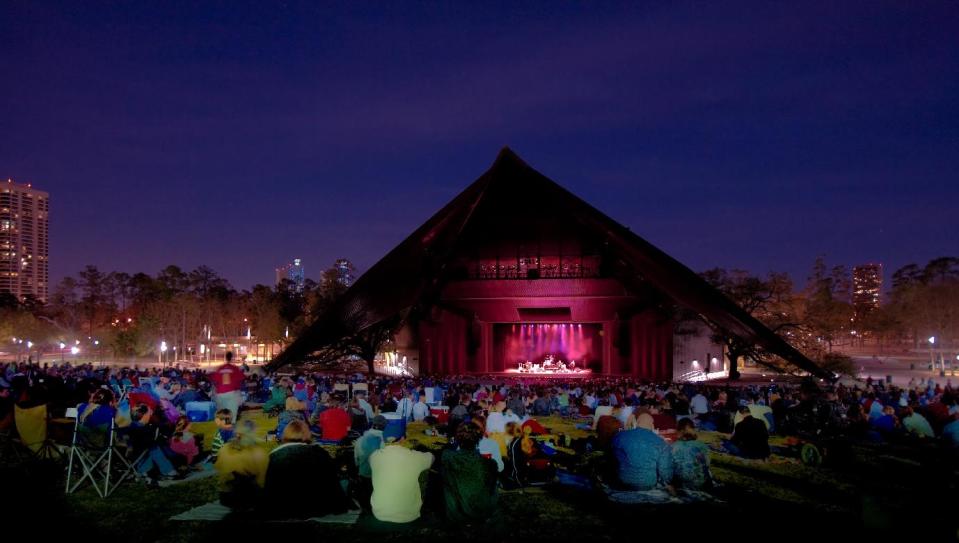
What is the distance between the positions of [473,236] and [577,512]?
2723 centimetres

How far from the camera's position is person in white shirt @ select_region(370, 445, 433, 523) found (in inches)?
256

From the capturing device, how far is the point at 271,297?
6844cm

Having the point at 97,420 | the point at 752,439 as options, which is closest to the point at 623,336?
the point at 752,439

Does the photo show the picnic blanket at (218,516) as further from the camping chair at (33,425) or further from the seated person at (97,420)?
the camping chair at (33,425)

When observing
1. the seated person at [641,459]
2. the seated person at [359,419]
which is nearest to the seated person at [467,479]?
the seated person at [641,459]

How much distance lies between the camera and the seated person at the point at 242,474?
23.4 feet

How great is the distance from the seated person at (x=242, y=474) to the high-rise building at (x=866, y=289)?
281 ft

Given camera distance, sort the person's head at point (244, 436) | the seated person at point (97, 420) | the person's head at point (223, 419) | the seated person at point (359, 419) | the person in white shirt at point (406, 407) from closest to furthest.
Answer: the person's head at point (244, 436) < the seated person at point (97, 420) < the person's head at point (223, 419) < the seated person at point (359, 419) < the person in white shirt at point (406, 407)

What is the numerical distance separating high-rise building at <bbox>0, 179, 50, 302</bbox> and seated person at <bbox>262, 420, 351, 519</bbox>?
191 m

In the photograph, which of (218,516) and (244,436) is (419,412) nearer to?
(244,436)

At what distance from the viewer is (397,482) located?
660 centimetres

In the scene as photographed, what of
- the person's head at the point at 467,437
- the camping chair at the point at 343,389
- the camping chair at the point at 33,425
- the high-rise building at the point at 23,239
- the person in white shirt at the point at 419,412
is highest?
the high-rise building at the point at 23,239

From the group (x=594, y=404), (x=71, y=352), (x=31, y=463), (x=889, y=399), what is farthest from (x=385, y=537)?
(x=71, y=352)

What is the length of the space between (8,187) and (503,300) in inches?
7399
